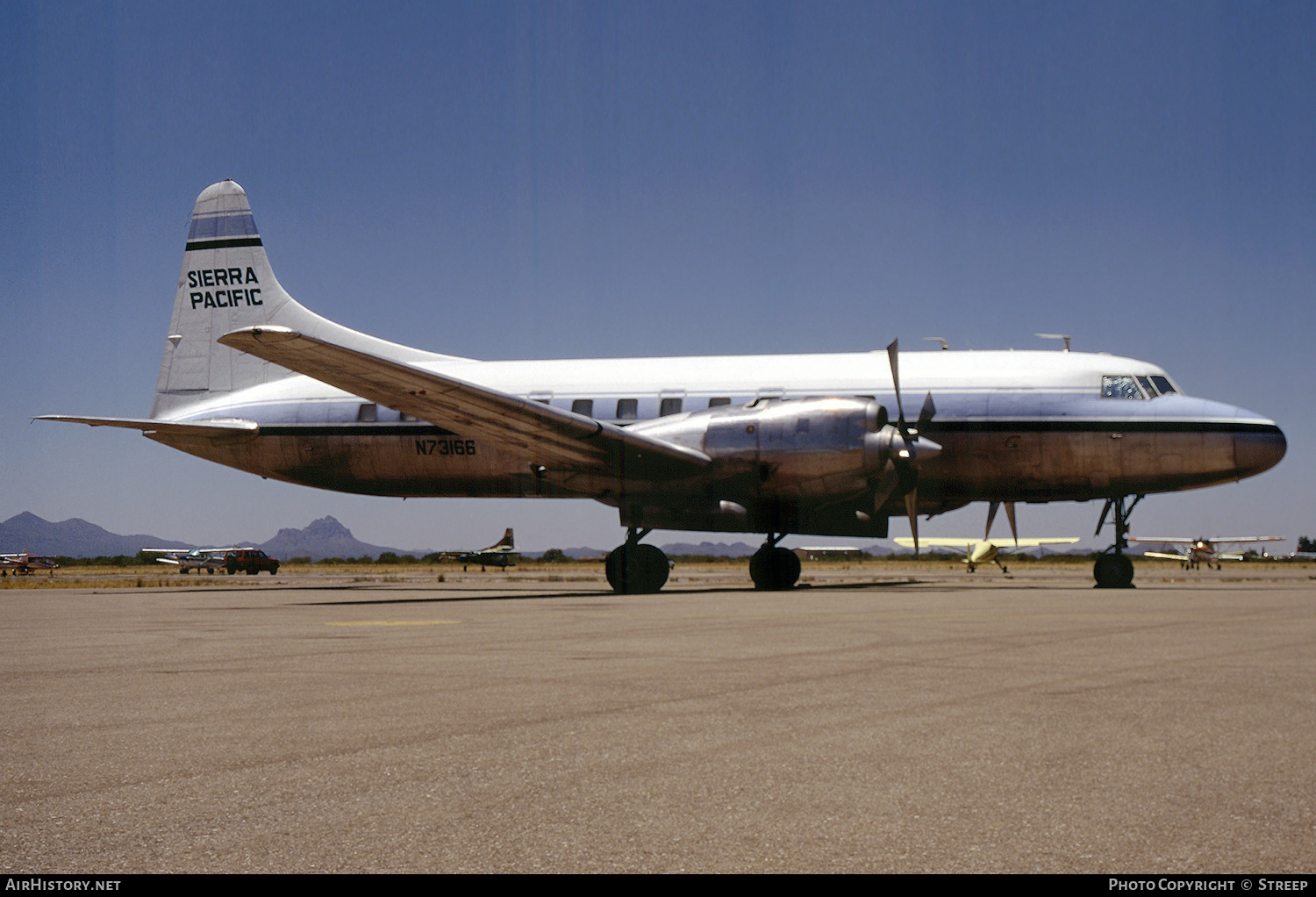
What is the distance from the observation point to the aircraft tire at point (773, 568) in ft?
76.2

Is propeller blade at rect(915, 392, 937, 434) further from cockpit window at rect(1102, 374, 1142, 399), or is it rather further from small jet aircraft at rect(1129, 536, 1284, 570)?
small jet aircraft at rect(1129, 536, 1284, 570)

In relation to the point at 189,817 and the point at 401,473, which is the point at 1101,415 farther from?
the point at 189,817

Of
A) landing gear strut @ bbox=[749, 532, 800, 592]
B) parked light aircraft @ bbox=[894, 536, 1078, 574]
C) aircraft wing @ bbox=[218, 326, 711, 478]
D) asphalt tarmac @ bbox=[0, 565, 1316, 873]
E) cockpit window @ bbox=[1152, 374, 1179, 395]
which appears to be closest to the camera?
asphalt tarmac @ bbox=[0, 565, 1316, 873]

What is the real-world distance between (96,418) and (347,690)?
68.2 ft

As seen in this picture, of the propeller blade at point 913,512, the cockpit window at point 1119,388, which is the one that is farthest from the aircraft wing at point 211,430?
the cockpit window at point 1119,388

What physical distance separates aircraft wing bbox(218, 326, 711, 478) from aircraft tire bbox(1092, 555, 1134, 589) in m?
10.4

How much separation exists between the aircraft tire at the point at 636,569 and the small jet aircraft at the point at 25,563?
201 ft

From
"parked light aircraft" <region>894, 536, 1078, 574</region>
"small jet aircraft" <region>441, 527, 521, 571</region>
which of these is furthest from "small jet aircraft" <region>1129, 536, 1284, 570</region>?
"small jet aircraft" <region>441, 527, 521, 571</region>

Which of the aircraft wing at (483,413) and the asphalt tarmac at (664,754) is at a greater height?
the aircraft wing at (483,413)

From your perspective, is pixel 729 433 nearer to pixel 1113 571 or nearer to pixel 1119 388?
pixel 1119 388

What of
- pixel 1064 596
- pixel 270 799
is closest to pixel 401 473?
pixel 1064 596

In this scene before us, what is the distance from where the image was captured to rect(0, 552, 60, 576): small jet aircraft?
2788 inches

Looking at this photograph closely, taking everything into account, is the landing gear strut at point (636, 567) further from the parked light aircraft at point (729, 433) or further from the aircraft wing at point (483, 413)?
the aircraft wing at point (483, 413)

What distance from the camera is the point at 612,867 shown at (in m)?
3.58
